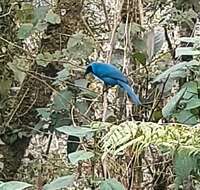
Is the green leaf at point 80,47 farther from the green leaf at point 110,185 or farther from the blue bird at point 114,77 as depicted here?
the green leaf at point 110,185

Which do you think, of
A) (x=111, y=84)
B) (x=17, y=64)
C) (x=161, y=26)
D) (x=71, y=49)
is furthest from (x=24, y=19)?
(x=111, y=84)

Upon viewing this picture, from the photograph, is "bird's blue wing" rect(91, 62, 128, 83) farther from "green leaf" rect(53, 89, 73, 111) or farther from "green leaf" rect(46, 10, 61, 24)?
"green leaf" rect(46, 10, 61, 24)

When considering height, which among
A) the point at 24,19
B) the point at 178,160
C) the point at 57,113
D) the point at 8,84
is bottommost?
the point at 178,160

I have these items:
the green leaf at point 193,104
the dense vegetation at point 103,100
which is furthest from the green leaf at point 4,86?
the green leaf at point 193,104

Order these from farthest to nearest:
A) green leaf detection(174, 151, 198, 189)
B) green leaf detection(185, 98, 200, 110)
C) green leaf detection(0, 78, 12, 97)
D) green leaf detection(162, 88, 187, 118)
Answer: green leaf detection(0, 78, 12, 97) → green leaf detection(162, 88, 187, 118) → green leaf detection(185, 98, 200, 110) → green leaf detection(174, 151, 198, 189)

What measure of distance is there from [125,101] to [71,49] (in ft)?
1.27

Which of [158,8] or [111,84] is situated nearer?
[111,84]

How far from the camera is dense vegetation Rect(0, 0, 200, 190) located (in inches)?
49.5

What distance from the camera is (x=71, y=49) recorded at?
7.31 ft

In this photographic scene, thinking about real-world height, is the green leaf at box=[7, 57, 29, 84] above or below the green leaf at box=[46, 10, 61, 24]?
below

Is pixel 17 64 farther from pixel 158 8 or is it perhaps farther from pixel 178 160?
pixel 178 160

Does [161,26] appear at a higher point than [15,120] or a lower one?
higher

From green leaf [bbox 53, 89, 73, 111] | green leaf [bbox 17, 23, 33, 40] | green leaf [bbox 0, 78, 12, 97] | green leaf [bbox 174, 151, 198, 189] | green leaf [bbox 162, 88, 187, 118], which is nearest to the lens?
green leaf [bbox 174, 151, 198, 189]

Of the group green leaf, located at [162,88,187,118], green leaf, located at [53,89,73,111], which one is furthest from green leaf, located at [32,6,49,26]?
green leaf, located at [162,88,187,118]
